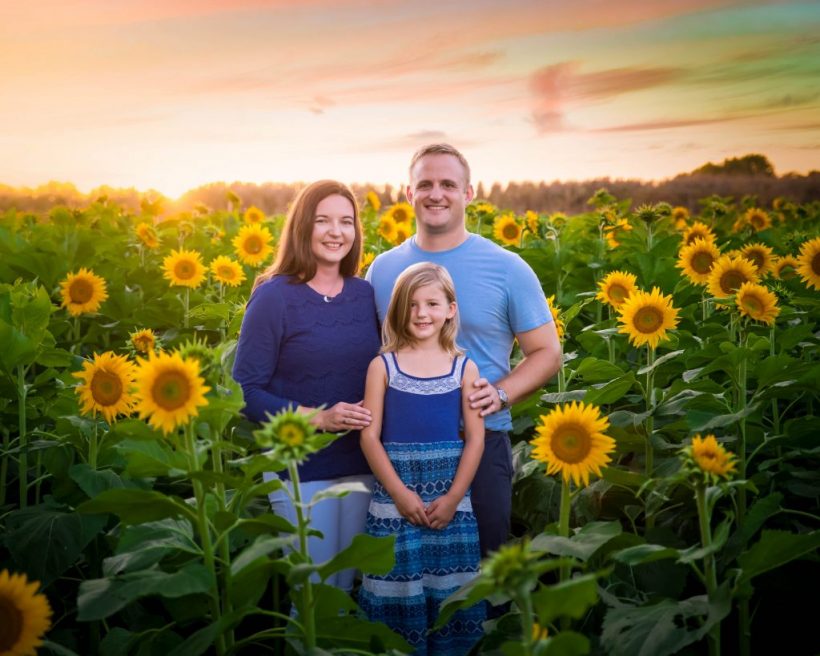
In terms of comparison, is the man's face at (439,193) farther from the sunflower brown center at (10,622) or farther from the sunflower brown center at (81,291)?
the sunflower brown center at (81,291)

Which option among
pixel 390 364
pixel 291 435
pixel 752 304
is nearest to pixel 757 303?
pixel 752 304

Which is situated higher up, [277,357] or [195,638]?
[277,357]

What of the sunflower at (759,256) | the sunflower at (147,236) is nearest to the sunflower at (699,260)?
the sunflower at (759,256)

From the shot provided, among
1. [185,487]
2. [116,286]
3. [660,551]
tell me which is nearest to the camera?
[660,551]

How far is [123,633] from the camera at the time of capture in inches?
107

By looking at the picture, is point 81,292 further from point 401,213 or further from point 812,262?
point 812,262

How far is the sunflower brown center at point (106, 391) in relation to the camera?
126 inches

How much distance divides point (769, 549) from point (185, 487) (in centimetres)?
256

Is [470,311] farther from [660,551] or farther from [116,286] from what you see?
[116,286]

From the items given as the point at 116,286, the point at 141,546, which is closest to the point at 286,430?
the point at 141,546

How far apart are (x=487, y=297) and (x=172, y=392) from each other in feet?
5.67

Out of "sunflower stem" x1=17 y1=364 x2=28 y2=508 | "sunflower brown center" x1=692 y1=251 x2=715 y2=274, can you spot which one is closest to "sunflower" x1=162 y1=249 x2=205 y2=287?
"sunflower stem" x1=17 y1=364 x2=28 y2=508

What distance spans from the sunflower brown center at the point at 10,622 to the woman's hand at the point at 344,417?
135cm

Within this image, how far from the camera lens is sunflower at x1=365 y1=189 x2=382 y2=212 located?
393 inches
